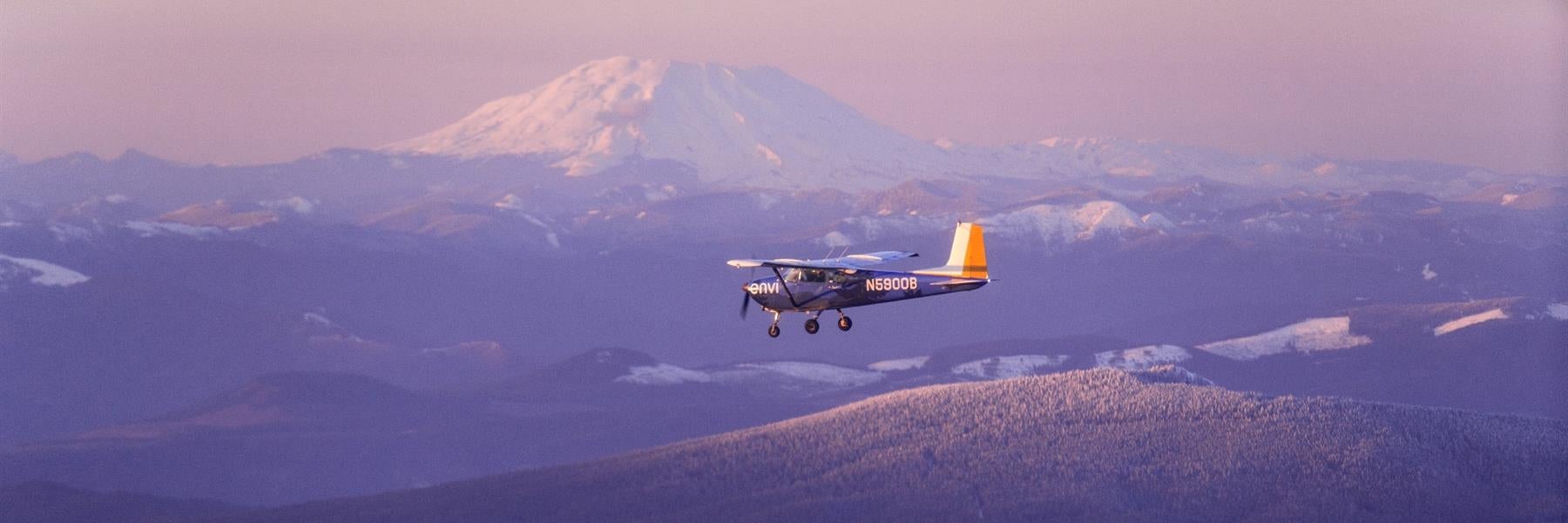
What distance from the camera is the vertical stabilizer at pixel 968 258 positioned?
13750cm

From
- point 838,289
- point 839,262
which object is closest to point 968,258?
point 839,262

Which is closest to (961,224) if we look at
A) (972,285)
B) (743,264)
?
(972,285)

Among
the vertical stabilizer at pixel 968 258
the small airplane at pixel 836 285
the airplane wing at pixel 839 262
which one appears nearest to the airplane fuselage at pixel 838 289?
the small airplane at pixel 836 285

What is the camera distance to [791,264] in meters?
141

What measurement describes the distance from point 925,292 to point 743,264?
1282 cm

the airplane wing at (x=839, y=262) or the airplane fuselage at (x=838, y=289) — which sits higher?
the airplane wing at (x=839, y=262)

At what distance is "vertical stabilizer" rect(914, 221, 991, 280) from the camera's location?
138m

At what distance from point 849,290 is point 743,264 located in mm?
9434

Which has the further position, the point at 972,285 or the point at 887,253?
the point at 887,253

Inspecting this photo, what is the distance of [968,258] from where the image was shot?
5438 inches

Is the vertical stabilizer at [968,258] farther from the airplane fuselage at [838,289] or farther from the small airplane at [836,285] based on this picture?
the airplane fuselage at [838,289]

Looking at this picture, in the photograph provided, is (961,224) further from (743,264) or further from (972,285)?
(743,264)

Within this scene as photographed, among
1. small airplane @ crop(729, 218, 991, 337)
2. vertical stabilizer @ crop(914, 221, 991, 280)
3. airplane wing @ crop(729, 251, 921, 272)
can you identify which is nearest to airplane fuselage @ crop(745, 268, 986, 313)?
small airplane @ crop(729, 218, 991, 337)

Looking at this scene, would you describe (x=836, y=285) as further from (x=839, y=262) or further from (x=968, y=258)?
(x=968, y=258)
